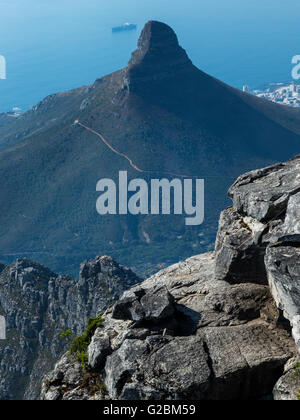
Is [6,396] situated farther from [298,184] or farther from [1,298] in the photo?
[298,184]

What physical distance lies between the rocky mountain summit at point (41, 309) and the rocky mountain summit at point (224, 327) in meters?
59.8

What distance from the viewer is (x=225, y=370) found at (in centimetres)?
1991

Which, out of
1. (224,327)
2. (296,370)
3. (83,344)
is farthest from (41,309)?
(296,370)

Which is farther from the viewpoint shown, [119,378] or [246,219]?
[246,219]

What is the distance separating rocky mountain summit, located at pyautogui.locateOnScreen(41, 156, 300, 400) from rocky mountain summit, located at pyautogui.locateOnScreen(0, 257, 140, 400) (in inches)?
2356

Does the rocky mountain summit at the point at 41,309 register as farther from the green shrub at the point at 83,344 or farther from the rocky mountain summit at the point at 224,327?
the rocky mountain summit at the point at 224,327

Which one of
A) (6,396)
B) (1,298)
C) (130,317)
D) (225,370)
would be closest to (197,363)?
(225,370)

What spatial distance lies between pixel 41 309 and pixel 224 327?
281ft

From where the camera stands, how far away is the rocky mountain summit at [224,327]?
64.7ft

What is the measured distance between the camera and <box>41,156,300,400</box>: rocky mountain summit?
64.7ft

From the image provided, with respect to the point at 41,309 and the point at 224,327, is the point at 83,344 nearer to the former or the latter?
the point at 224,327

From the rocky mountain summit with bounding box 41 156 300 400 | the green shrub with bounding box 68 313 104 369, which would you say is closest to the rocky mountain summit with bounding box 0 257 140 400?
the green shrub with bounding box 68 313 104 369
